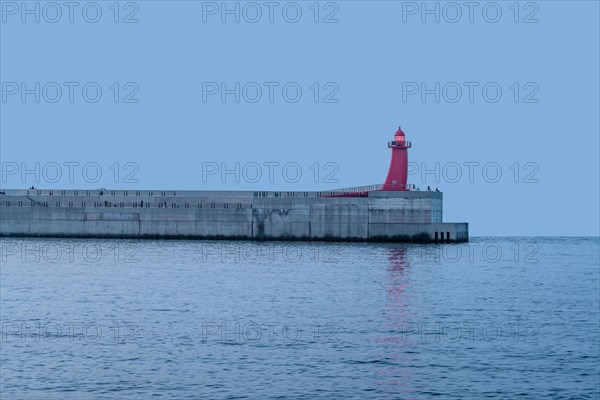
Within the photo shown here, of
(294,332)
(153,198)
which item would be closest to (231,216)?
(153,198)

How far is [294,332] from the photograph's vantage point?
35.2m

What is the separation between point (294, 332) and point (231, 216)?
6622 centimetres

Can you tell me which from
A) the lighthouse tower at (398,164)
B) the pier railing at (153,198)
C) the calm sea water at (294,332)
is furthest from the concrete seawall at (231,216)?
the calm sea water at (294,332)

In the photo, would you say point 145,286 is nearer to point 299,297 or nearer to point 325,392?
point 299,297

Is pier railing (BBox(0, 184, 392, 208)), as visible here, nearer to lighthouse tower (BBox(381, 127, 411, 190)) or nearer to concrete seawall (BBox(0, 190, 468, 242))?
concrete seawall (BBox(0, 190, 468, 242))

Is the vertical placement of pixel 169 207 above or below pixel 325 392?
above

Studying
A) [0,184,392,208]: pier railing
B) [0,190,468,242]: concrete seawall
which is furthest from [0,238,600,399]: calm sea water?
[0,184,392,208]: pier railing

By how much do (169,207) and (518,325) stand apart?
2714 inches

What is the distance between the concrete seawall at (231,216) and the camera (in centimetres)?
9788

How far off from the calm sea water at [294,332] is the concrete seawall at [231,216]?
94.2 ft

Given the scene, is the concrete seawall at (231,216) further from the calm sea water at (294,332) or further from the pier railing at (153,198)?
the calm sea water at (294,332)

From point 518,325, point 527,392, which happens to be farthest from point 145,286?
point 527,392

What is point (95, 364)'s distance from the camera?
28578 mm

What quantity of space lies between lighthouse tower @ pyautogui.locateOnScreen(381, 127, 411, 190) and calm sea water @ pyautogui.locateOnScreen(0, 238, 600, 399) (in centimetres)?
3013
